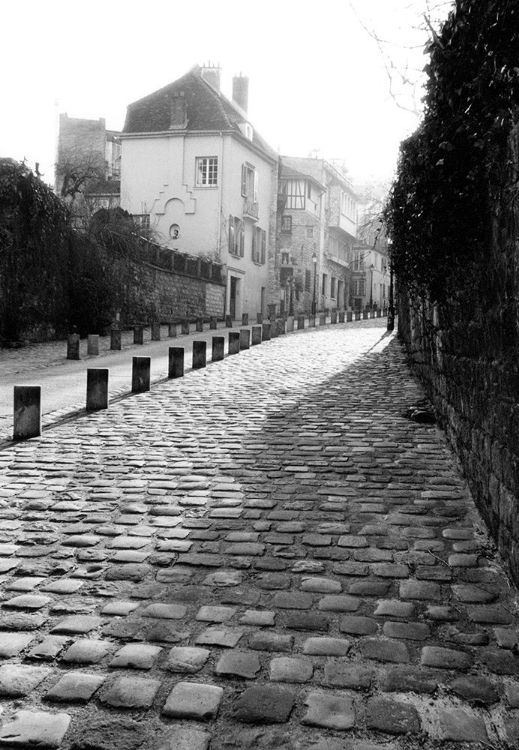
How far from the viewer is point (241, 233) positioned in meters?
41.1

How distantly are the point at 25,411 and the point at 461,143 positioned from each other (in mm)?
4982

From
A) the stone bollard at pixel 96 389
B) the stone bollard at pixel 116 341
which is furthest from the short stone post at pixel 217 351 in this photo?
the stone bollard at pixel 96 389

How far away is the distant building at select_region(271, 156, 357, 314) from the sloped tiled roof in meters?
9.52

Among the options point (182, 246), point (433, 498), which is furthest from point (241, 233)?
point (433, 498)

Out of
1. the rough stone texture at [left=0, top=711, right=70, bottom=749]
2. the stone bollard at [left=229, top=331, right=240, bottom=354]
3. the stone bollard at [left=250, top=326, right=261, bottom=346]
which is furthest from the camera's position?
the stone bollard at [left=250, top=326, right=261, bottom=346]

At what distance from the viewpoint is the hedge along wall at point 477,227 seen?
361 centimetres

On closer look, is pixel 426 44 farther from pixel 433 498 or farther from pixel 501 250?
pixel 433 498

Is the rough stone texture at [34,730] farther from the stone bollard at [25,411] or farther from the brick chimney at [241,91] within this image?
the brick chimney at [241,91]

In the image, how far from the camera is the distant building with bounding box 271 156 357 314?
161 ft

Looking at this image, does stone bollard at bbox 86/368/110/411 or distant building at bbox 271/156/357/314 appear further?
distant building at bbox 271/156/357/314

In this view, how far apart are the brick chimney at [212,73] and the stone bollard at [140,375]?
37.0 m

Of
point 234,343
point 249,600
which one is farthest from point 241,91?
point 249,600

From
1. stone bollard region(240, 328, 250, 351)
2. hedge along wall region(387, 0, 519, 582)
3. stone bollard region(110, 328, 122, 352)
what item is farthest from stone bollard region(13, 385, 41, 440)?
stone bollard region(110, 328, 122, 352)

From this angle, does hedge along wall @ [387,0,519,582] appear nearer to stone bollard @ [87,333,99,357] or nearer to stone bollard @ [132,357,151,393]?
stone bollard @ [132,357,151,393]
